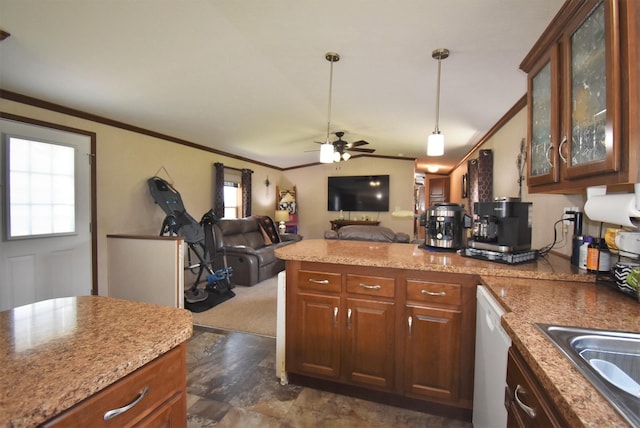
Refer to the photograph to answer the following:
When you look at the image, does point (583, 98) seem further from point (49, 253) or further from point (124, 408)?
point (49, 253)

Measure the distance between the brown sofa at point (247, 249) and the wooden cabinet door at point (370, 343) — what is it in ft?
9.79

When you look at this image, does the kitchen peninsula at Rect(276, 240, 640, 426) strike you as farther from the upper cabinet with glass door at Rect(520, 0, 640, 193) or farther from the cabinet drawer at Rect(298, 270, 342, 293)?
the upper cabinet with glass door at Rect(520, 0, 640, 193)

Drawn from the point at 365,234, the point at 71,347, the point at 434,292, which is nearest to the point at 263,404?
the point at 434,292

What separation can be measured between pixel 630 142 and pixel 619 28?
41 centimetres

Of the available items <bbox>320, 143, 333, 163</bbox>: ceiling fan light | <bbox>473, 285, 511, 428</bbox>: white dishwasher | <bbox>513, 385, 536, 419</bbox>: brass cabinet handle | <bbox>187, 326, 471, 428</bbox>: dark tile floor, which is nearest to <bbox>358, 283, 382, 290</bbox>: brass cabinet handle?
<bbox>473, 285, 511, 428</bbox>: white dishwasher

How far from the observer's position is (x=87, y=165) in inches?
127

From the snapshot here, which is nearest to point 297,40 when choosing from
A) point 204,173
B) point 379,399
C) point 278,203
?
point 379,399

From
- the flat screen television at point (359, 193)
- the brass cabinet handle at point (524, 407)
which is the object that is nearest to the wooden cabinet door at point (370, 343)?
the brass cabinet handle at point (524, 407)

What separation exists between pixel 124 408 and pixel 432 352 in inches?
62.9

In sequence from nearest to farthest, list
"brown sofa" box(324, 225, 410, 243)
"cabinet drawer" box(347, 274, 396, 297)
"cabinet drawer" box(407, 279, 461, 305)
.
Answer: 1. "cabinet drawer" box(407, 279, 461, 305)
2. "cabinet drawer" box(347, 274, 396, 297)
3. "brown sofa" box(324, 225, 410, 243)

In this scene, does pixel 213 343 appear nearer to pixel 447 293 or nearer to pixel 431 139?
pixel 447 293

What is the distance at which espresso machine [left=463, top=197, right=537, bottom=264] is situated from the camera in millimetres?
1772

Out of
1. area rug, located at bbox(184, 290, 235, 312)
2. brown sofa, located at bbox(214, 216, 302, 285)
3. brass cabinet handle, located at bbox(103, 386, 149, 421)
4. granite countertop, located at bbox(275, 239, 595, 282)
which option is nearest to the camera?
brass cabinet handle, located at bbox(103, 386, 149, 421)

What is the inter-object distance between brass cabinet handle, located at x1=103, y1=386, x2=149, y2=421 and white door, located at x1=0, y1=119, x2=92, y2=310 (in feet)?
9.72
